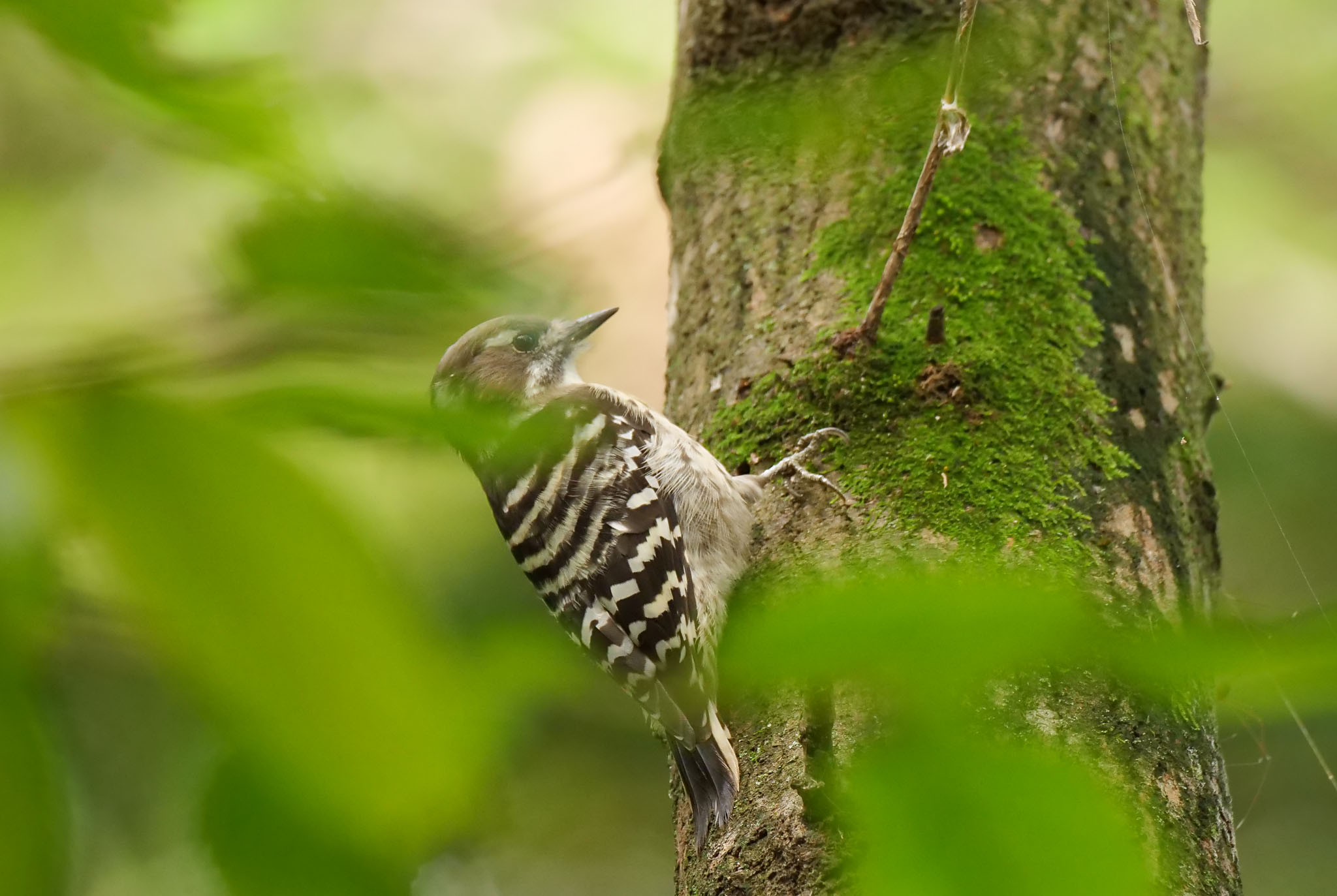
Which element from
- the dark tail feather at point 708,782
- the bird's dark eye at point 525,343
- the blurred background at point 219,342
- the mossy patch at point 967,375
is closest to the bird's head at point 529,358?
the bird's dark eye at point 525,343

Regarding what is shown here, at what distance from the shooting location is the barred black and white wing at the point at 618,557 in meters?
2.88

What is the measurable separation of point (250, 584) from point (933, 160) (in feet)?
5.86

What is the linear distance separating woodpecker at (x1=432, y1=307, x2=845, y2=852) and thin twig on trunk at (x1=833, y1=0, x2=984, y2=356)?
0.26m

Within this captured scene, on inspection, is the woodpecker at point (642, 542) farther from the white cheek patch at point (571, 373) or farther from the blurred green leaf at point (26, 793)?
the blurred green leaf at point (26, 793)

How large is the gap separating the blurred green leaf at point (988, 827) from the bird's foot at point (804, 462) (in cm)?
178

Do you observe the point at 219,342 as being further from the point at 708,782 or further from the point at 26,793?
the point at 708,782

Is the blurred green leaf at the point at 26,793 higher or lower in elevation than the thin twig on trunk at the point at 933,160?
lower

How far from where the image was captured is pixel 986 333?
240 centimetres

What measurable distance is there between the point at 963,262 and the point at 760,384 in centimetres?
52

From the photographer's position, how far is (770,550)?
2.55 meters

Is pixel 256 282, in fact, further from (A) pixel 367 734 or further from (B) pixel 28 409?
(A) pixel 367 734

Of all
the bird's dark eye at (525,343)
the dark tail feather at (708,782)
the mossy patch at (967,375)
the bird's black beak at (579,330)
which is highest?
the mossy patch at (967,375)

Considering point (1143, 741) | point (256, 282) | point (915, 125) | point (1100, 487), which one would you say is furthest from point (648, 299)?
point (256, 282)

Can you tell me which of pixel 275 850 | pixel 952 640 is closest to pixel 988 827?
pixel 952 640
